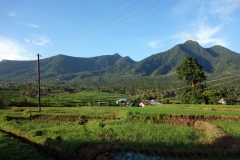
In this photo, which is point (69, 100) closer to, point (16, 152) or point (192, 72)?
point (192, 72)

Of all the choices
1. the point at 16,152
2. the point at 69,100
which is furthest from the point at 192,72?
the point at 16,152

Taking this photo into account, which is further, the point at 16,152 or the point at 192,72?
the point at 192,72

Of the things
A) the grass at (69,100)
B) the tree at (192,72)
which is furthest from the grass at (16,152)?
the tree at (192,72)

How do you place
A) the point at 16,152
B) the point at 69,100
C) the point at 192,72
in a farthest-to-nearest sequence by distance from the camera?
the point at 69,100 → the point at 192,72 → the point at 16,152

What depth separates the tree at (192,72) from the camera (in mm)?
45844

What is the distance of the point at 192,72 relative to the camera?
46.9 metres

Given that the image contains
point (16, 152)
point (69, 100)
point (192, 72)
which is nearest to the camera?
point (16, 152)

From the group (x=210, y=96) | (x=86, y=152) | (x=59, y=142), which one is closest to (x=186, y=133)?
(x=86, y=152)

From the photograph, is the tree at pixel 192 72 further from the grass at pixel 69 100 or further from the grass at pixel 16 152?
the grass at pixel 16 152

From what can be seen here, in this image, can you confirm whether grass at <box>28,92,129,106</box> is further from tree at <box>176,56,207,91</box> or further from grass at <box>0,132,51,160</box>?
grass at <box>0,132,51,160</box>

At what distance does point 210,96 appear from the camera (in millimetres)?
48719

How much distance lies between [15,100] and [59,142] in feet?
124

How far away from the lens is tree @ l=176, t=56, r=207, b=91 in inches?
1805

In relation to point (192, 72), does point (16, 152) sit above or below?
below
